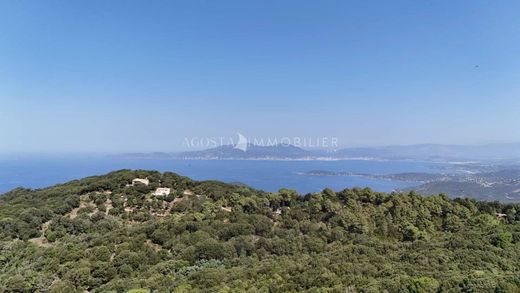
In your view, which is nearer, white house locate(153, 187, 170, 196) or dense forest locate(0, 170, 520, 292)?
dense forest locate(0, 170, 520, 292)

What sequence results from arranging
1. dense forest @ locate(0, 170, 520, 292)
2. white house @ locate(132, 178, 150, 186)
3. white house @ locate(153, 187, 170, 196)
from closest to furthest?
dense forest @ locate(0, 170, 520, 292) < white house @ locate(153, 187, 170, 196) < white house @ locate(132, 178, 150, 186)

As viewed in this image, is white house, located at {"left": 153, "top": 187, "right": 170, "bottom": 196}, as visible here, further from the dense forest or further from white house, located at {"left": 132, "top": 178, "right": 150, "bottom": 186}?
white house, located at {"left": 132, "top": 178, "right": 150, "bottom": 186}

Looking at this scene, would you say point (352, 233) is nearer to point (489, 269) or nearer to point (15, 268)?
point (489, 269)

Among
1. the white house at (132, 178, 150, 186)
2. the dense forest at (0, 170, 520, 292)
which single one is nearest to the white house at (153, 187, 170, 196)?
the dense forest at (0, 170, 520, 292)

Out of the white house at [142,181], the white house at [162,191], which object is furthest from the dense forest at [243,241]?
A: the white house at [142,181]

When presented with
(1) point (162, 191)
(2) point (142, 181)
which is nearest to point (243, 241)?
(1) point (162, 191)

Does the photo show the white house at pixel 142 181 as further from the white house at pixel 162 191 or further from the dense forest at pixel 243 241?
the white house at pixel 162 191

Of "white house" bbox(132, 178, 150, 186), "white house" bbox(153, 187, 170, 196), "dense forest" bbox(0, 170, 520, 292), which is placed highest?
"white house" bbox(132, 178, 150, 186)

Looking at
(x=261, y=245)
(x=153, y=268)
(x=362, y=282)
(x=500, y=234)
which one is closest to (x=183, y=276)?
(x=153, y=268)

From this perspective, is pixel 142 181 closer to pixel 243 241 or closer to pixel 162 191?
pixel 162 191
